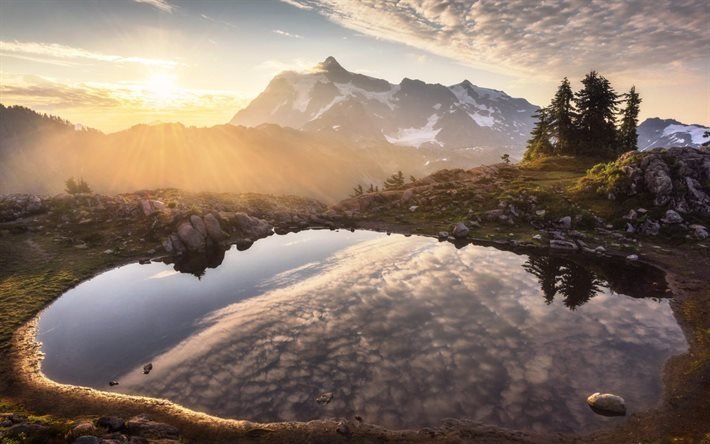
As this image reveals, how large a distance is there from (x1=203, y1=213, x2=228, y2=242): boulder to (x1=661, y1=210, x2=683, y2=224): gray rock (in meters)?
63.6

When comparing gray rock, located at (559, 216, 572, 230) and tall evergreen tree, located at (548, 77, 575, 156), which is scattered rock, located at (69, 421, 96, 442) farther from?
tall evergreen tree, located at (548, 77, 575, 156)

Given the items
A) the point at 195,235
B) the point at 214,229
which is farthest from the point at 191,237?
the point at 214,229

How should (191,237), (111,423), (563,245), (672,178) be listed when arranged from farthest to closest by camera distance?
(191,237) < (672,178) < (563,245) < (111,423)

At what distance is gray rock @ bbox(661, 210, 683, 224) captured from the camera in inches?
1817

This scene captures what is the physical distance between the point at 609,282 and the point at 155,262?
179 ft

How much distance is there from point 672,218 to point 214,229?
6539cm

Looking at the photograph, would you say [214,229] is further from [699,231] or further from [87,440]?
[699,231]

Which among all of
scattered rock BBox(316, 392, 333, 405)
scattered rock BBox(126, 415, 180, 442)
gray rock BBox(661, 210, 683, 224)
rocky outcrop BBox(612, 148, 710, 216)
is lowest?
scattered rock BBox(126, 415, 180, 442)

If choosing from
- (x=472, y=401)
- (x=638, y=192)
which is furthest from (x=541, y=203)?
(x=472, y=401)

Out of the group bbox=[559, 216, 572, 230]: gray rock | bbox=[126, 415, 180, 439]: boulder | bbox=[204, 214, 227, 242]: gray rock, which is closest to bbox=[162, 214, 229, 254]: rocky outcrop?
bbox=[204, 214, 227, 242]: gray rock

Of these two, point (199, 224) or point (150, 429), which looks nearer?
point (150, 429)

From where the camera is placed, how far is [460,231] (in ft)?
174

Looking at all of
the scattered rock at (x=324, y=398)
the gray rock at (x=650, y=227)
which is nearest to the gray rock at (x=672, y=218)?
the gray rock at (x=650, y=227)

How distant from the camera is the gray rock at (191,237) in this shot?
168 feet
